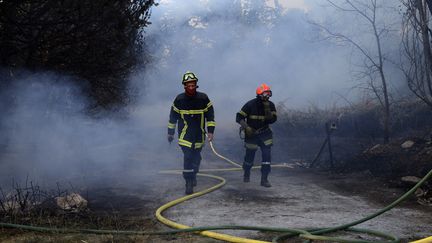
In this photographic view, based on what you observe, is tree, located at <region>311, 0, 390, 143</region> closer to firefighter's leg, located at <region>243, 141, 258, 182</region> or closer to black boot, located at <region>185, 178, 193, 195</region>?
firefighter's leg, located at <region>243, 141, 258, 182</region>

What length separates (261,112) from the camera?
726cm

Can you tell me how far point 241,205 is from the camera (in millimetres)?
5492

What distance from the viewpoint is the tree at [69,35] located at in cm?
607

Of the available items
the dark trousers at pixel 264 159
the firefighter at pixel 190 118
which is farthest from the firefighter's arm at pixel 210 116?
the dark trousers at pixel 264 159

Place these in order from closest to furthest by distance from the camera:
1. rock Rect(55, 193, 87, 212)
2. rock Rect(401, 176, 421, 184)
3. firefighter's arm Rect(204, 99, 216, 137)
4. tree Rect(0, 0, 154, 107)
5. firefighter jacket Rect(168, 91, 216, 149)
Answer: rock Rect(55, 193, 87, 212) → tree Rect(0, 0, 154, 107) → rock Rect(401, 176, 421, 184) → firefighter jacket Rect(168, 91, 216, 149) → firefighter's arm Rect(204, 99, 216, 137)

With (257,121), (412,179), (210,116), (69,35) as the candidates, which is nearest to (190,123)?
(210,116)

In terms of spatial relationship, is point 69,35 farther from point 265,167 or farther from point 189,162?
point 265,167

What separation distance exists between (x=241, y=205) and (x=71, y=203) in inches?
85.7

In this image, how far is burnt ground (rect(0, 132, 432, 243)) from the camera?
419 centimetres

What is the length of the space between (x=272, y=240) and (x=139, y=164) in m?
6.78

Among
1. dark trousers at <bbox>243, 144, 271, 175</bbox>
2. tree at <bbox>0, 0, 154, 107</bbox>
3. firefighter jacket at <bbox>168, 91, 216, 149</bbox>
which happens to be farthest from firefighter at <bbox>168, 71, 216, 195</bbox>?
tree at <bbox>0, 0, 154, 107</bbox>

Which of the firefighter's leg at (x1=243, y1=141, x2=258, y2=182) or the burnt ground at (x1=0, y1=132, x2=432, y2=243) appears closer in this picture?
the burnt ground at (x1=0, y1=132, x2=432, y2=243)

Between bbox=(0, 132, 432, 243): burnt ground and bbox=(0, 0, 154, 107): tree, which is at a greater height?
bbox=(0, 0, 154, 107): tree

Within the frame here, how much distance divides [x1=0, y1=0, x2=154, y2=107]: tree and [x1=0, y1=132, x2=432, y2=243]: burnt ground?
218 cm
